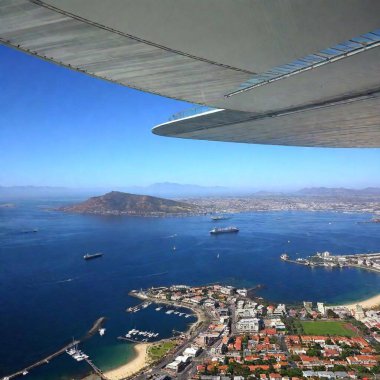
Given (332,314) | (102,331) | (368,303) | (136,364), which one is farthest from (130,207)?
(136,364)

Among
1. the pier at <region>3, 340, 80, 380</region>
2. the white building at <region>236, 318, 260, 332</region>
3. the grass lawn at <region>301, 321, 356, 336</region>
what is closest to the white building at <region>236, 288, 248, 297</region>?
the white building at <region>236, 318, 260, 332</region>

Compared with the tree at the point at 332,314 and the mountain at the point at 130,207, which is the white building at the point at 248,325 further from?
the mountain at the point at 130,207

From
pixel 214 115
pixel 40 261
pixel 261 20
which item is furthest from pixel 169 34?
pixel 40 261

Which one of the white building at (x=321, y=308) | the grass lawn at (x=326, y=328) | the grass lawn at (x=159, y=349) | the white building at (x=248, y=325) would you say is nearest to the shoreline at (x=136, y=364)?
the grass lawn at (x=159, y=349)

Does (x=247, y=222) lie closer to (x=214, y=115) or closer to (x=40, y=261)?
(x=40, y=261)

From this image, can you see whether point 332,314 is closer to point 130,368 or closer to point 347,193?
point 130,368

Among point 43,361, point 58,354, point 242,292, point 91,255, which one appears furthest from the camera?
point 91,255
